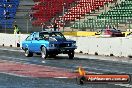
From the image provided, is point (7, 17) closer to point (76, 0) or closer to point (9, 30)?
point (9, 30)

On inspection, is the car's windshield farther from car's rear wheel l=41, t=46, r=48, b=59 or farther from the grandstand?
the grandstand

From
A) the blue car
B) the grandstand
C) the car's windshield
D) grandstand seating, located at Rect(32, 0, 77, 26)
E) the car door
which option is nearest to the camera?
the blue car

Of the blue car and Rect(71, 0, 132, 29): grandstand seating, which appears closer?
the blue car

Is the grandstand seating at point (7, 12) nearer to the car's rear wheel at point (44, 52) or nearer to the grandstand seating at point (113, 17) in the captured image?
the grandstand seating at point (113, 17)

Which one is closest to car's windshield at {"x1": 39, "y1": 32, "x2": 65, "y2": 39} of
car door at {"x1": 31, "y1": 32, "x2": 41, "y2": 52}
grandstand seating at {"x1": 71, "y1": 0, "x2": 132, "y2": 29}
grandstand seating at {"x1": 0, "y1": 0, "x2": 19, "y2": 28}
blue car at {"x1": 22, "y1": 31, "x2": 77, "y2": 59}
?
blue car at {"x1": 22, "y1": 31, "x2": 77, "y2": 59}

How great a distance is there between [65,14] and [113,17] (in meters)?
7.06

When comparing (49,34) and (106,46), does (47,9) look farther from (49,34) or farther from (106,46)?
(49,34)

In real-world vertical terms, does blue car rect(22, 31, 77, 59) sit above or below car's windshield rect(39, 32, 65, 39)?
below

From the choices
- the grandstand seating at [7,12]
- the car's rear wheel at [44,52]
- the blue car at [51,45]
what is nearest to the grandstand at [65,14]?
the grandstand seating at [7,12]

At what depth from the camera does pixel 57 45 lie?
29.6 m

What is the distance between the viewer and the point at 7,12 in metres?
62.1

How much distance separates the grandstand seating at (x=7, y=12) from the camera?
197 ft

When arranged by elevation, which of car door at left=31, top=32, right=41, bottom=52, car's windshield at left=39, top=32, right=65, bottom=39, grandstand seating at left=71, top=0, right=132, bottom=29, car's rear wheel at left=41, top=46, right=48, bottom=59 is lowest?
car's rear wheel at left=41, top=46, right=48, bottom=59

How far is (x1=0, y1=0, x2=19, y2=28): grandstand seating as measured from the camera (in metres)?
60.1
